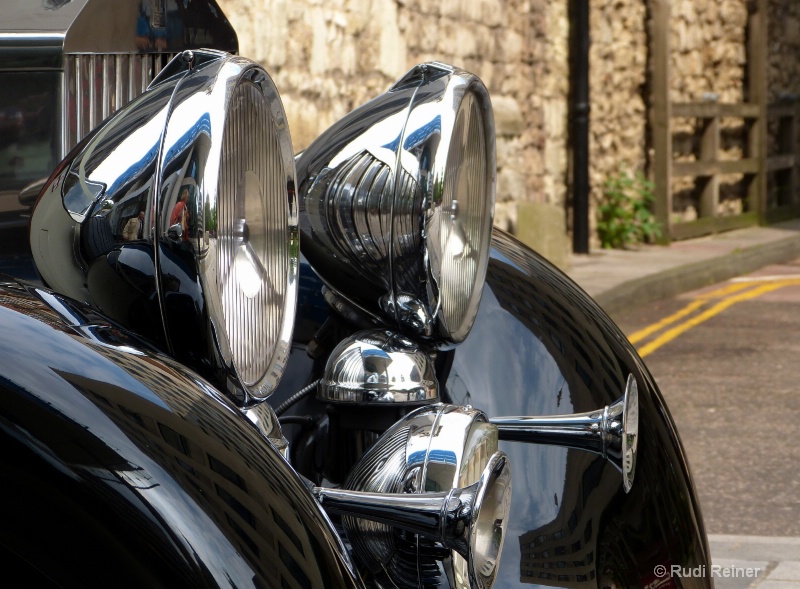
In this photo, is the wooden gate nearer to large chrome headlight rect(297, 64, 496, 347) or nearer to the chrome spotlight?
large chrome headlight rect(297, 64, 496, 347)

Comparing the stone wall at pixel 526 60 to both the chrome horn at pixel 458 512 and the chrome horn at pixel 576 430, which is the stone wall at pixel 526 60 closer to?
the chrome horn at pixel 576 430

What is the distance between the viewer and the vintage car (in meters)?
0.95

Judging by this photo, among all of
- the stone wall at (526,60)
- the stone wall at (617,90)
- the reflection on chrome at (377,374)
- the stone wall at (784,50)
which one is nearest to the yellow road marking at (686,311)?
the stone wall at (526,60)

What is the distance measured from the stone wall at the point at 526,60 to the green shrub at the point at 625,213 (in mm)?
131

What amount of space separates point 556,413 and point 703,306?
20.5 ft

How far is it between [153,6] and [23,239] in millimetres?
370

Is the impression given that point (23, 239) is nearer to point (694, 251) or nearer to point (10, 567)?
point (10, 567)

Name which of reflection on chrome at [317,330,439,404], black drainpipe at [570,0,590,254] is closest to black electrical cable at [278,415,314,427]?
reflection on chrome at [317,330,439,404]

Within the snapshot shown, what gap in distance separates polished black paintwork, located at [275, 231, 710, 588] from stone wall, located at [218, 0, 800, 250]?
140 inches

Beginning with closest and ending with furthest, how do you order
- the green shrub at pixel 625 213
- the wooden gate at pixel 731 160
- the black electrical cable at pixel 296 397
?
the black electrical cable at pixel 296 397 → the green shrub at pixel 625 213 → the wooden gate at pixel 731 160

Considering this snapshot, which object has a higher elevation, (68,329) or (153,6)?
(153,6)

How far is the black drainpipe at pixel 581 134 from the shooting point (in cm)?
919

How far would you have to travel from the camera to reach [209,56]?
126 centimetres

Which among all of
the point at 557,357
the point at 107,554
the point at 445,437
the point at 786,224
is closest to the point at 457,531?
the point at 445,437
